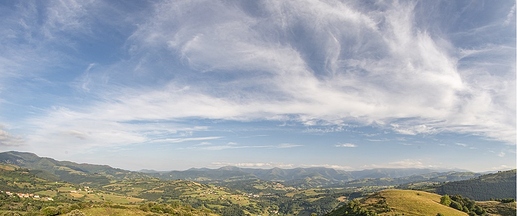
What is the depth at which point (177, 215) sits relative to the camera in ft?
481

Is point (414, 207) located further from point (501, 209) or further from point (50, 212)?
point (50, 212)

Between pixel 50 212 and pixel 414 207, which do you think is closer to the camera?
pixel 414 207

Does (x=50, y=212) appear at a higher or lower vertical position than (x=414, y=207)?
lower

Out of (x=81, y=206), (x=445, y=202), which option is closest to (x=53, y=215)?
(x=81, y=206)

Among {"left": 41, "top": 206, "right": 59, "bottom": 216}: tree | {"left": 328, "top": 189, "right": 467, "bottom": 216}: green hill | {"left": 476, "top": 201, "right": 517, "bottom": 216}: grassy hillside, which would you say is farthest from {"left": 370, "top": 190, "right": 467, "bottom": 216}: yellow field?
{"left": 41, "top": 206, "right": 59, "bottom": 216}: tree

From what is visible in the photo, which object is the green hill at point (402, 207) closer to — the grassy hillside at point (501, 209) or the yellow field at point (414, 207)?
the yellow field at point (414, 207)

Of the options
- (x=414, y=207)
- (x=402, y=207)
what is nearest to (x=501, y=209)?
(x=414, y=207)

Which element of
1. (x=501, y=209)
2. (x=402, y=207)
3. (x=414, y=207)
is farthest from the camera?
(x=501, y=209)

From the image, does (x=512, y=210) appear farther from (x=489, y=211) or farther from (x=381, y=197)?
(x=381, y=197)

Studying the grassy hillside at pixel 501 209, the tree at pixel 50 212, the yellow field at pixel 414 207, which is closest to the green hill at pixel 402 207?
the yellow field at pixel 414 207

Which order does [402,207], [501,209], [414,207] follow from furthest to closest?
[501,209]
[402,207]
[414,207]

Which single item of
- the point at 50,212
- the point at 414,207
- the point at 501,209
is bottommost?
the point at 50,212

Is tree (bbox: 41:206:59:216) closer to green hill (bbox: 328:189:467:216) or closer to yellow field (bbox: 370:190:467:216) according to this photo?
green hill (bbox: 328:189:467:216)

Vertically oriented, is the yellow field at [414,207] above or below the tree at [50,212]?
above
